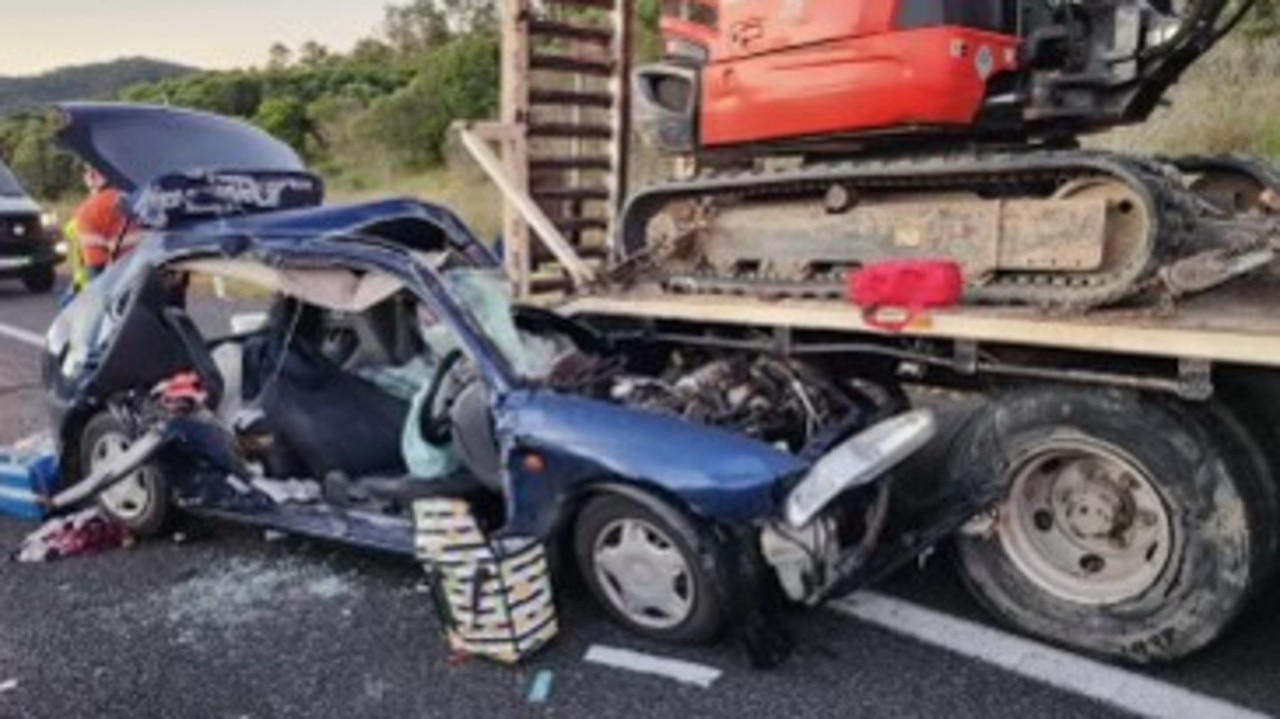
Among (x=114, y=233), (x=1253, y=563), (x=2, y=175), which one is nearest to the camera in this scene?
(x=1253, y=563)

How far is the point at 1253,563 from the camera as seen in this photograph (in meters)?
4.18

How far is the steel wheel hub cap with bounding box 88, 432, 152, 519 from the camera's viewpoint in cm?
612

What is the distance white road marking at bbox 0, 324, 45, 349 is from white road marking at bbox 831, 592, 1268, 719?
406 inches

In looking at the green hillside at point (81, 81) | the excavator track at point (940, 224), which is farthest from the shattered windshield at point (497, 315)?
the green hillside at point (81, 81)

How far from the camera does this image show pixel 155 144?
6.65m

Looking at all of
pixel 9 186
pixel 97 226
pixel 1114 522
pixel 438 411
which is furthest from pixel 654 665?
pixel 9 186

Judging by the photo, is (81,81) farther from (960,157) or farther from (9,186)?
(960,157)

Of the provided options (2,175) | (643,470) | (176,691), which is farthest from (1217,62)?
(2,175)

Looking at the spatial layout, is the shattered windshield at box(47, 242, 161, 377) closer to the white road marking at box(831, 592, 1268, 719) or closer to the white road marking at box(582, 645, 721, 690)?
the white road marking at box(582, 645, 721, 690)

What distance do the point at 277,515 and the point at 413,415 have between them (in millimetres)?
759

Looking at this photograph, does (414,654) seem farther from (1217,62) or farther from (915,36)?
(1217,62)

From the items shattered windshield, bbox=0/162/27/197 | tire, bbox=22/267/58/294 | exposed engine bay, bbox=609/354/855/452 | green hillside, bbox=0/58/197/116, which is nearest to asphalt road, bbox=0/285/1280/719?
exposed engine bay, bbox=609/354/855/452

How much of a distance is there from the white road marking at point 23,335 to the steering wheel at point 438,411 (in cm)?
872

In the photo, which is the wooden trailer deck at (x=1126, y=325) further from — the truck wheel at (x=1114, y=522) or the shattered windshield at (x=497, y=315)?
the shattered windshield at (x=497, y=315)
